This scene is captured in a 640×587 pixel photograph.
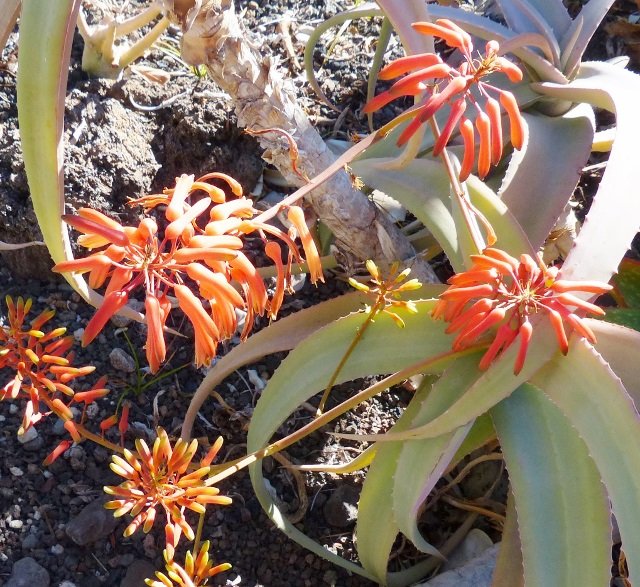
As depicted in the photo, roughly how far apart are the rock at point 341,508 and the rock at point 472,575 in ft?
0.51

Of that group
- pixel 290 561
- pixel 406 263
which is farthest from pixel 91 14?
pixel 290 561

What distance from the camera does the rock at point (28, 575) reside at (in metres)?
1.03

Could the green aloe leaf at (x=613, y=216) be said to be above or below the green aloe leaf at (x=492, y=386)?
above

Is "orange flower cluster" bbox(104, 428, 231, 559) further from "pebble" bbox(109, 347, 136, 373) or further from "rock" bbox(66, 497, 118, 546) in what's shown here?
"pebble" bbox(109, 347, 136, 373)

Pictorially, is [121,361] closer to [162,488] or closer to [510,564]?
[162,488]

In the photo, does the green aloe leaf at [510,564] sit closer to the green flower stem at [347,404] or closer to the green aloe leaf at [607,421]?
the green aloe leaf at [607,421]

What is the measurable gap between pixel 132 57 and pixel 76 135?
210 mm

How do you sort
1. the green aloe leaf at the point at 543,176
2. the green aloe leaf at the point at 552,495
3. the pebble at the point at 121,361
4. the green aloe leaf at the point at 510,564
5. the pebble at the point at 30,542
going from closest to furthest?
1. the green aloe leaf at the point at 552,495
2. the green aloe leaf at the point at 510,564
3. the green aloe leaf at the point at 543,176
4. the pebble at the point at 30,542
5. the pebble at the point at 121,361

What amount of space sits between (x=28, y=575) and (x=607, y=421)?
856 millimetres

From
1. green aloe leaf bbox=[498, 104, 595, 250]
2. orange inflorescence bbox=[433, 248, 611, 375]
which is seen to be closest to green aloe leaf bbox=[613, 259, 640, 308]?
green aloe leaf bbox=[498, 104, 595, 250]

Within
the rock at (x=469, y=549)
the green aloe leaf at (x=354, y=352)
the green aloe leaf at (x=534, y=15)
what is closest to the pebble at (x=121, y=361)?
the green aloe leaf at (x=354, y=352)

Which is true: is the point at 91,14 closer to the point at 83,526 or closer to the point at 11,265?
the point at 11,265

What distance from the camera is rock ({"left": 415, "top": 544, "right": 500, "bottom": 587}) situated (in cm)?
107

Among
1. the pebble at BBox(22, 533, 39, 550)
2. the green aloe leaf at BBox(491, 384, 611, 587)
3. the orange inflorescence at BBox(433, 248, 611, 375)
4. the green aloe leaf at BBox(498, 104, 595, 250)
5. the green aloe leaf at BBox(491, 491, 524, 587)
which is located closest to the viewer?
the orange inflorescence at BBox(433, 248, 611, 375)
